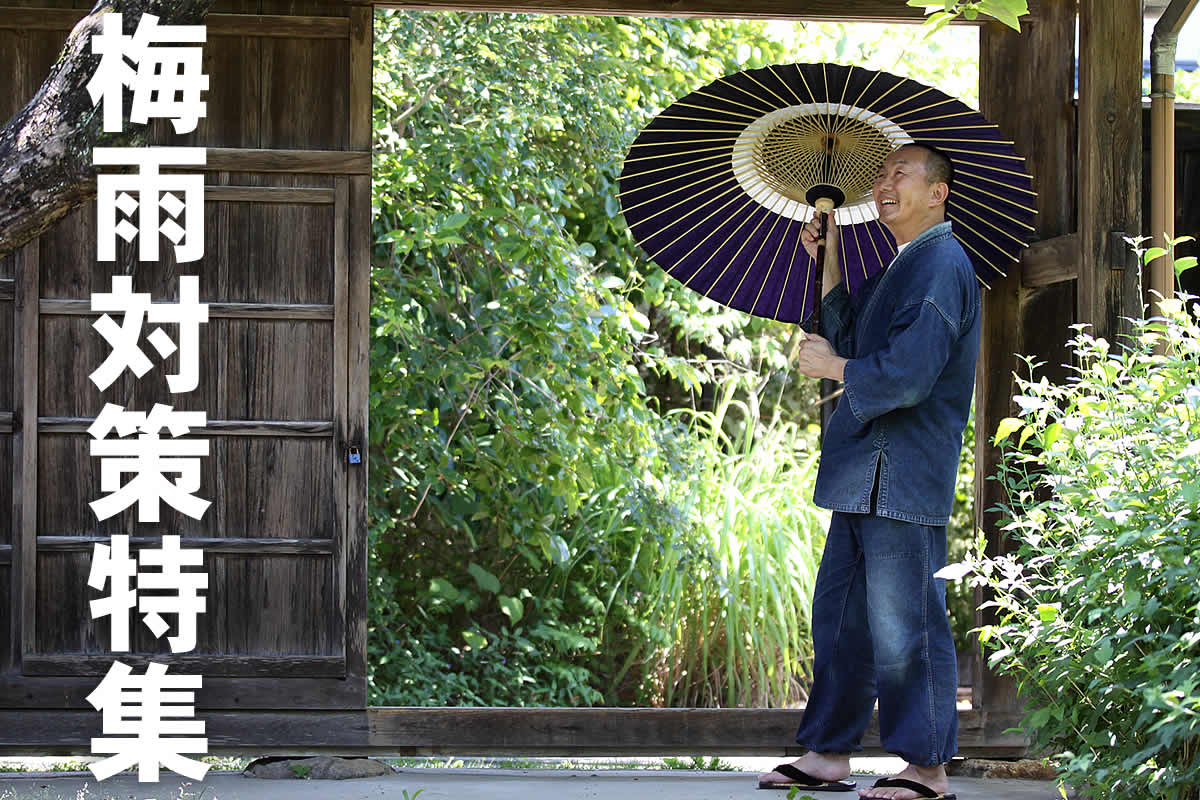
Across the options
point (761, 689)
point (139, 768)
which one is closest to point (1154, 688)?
point (139, 768)

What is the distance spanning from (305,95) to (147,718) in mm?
1773

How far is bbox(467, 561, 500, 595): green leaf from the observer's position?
5.95m

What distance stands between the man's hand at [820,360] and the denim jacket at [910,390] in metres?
0.05

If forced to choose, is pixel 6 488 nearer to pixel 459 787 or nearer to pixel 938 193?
pixel 459 787

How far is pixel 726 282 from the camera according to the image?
3.54 metres

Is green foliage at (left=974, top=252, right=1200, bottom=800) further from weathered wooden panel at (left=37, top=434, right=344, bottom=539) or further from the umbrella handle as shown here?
weathered wooden panel at (left=37, top=434, right=344, bottom=539)

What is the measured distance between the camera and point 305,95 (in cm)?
393

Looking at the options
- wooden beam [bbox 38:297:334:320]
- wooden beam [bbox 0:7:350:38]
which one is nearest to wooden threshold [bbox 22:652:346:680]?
wooden beam [bbox 38:297:334:320]

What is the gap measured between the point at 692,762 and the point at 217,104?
249 centimetres

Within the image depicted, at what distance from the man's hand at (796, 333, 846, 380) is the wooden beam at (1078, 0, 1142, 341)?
3.12 feet

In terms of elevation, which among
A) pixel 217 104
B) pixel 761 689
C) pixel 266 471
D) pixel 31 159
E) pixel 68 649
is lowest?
pixel 761 689

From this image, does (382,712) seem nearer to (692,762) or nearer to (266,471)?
(266,471)

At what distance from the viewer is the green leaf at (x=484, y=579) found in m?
5.95

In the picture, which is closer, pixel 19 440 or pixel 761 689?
pixel 19 440
